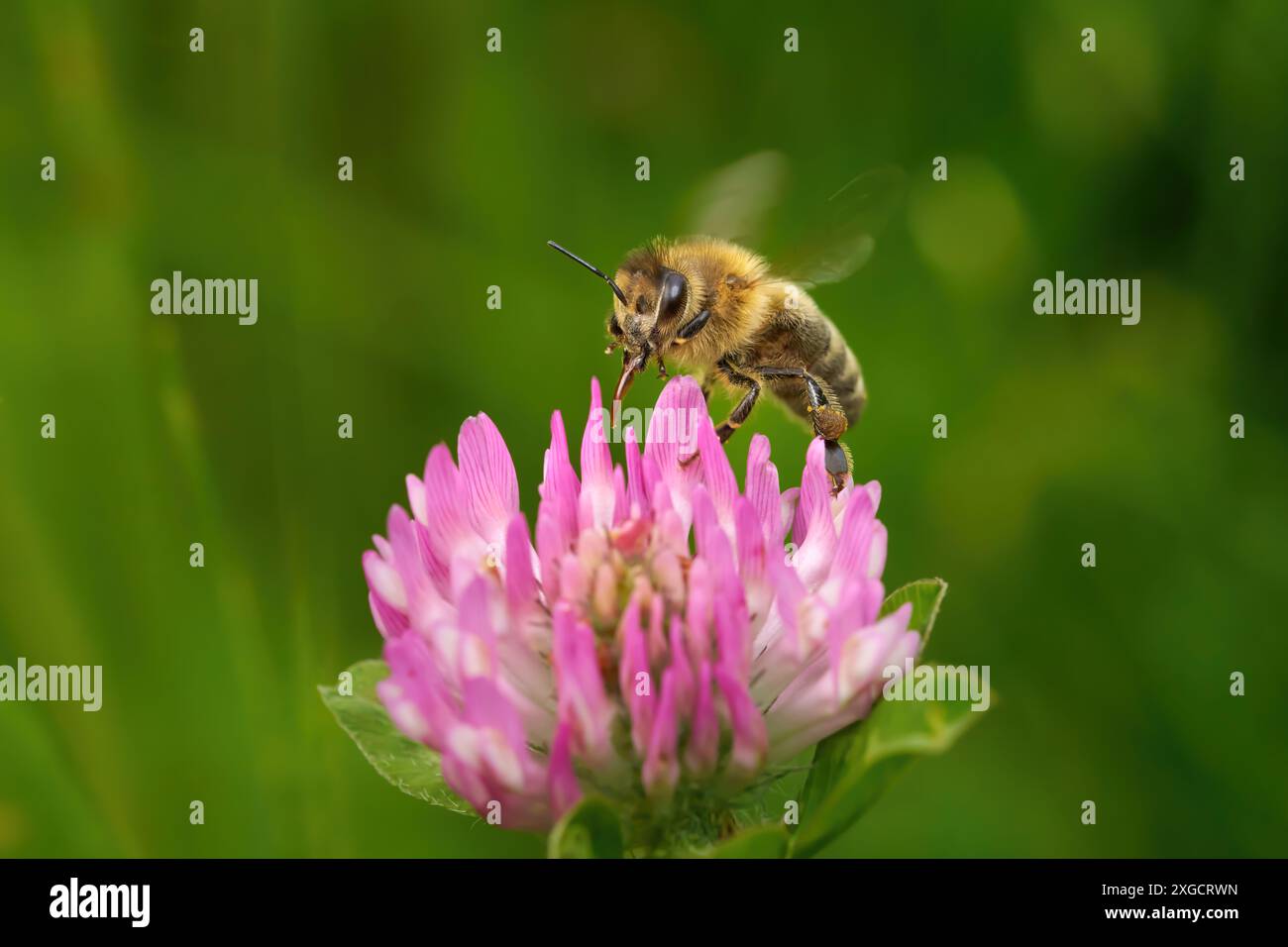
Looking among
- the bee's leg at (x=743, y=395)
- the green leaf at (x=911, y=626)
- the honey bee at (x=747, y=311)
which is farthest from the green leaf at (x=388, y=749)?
the bee's leg at (x=743, y=395)

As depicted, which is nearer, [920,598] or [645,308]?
[920,598]

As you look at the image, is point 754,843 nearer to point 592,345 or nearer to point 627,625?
point 627,625

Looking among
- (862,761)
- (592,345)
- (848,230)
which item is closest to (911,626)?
(862,761)

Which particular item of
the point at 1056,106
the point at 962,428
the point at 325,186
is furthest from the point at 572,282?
the point at 1056,106

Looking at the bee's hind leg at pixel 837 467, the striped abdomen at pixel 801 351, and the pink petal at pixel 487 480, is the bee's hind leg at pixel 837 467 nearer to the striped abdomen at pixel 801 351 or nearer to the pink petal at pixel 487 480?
the striped abdomen at pixel 801 351

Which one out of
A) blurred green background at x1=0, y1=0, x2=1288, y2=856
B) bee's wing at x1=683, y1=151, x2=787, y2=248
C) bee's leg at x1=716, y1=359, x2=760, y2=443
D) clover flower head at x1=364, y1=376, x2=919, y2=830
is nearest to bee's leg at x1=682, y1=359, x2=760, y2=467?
bee's leg at x1=716, y1=359, x2=760, y2=443
